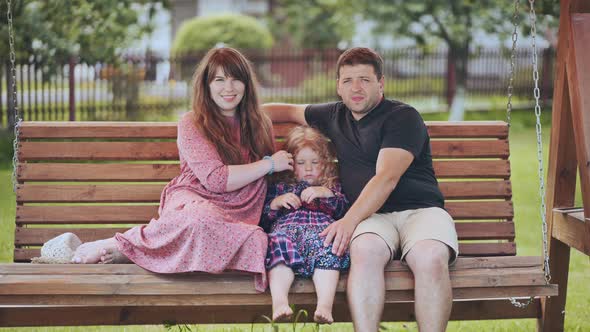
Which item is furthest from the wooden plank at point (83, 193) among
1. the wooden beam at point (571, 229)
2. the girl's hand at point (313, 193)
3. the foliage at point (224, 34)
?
the foliage at point (224, 34)

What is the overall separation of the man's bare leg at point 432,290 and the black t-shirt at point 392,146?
50cm

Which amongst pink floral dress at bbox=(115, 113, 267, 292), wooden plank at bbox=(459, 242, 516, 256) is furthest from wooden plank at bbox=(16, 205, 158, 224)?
wooden plank at bbox=(459, 242, 516, 256)

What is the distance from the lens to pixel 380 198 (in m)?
3.96

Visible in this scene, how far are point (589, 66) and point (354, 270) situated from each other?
4.64 feet

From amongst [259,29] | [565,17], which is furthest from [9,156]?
[259,29]

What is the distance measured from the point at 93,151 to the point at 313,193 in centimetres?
123

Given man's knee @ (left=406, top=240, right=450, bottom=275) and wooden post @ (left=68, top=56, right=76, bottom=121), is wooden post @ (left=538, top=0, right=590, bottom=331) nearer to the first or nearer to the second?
man's knee @ (left=406, top=240, right=450, bottom=275)

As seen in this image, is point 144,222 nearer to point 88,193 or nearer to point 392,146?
point 88,193

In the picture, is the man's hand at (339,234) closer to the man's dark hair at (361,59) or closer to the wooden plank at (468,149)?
the man's dark hair at (361,59)

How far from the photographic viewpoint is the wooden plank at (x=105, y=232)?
4.47 meters

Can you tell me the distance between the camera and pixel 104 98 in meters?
14.4

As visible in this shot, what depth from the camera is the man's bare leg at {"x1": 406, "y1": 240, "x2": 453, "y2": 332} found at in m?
3.58

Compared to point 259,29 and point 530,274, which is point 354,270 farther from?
point 259,29

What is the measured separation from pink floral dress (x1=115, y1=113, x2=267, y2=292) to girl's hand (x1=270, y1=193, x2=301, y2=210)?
0.07m
